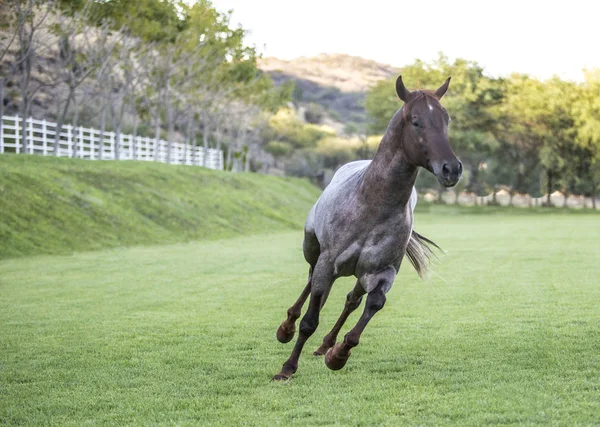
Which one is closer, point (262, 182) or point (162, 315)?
point (162, 315)

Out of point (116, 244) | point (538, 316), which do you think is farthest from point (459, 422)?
point (116, 244)

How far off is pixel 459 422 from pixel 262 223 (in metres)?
35.8

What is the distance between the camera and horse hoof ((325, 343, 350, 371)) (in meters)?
7.31

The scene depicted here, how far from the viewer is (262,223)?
41.4m

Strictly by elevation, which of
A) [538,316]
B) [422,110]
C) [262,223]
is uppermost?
[422,110]

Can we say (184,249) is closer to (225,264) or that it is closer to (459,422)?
(225,264)

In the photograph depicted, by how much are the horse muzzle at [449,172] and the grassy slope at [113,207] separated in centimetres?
1823

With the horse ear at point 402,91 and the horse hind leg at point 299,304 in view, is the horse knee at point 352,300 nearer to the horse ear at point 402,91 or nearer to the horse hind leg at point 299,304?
the horse hind leg at point 299,304

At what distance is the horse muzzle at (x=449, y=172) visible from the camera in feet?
21.0

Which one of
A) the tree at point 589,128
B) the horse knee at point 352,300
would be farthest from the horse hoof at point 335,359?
the tree at point 589,128

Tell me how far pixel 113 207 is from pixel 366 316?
1001 inches

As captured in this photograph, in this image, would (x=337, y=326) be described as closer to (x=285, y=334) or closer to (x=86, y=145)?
(x=285, y=334)

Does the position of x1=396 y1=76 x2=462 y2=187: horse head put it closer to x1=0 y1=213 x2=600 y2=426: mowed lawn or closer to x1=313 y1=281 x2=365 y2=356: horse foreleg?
x1=0 y1=213 x2=600 y2=426: mowed lawn

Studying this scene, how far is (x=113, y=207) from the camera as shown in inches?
1237
